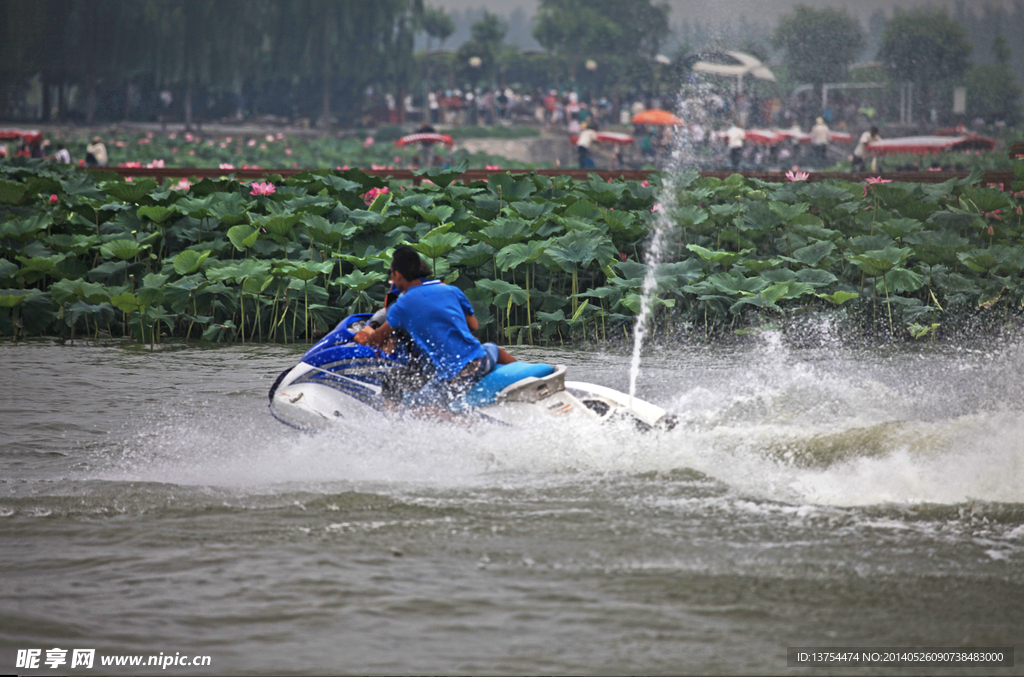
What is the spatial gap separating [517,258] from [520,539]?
5885mm

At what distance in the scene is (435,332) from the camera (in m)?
5.71

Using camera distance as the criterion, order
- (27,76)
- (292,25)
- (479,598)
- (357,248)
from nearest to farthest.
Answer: (479,598) < (357,248) < (27,76) < (292,25)

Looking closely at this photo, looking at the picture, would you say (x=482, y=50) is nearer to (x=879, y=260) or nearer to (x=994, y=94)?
(x=994, y=94)

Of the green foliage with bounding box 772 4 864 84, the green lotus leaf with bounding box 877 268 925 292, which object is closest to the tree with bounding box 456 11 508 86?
the green foliage with bounding box 772 4 864 84

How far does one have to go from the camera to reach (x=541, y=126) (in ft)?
167

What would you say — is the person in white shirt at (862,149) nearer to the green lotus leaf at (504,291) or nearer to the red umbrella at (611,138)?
the red umbrella at (611,138)

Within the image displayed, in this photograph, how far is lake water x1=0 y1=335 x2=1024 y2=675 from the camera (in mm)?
3793

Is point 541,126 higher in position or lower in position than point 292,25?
lower

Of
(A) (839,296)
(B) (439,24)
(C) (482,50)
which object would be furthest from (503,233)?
(B) (439,24)

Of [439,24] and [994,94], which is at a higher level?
[439,24]

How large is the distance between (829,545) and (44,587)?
3333mm

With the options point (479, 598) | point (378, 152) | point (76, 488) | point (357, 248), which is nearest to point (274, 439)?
point (76, 488)

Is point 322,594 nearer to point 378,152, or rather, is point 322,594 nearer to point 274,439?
point 274,439

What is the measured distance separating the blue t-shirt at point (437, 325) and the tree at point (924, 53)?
162ft
